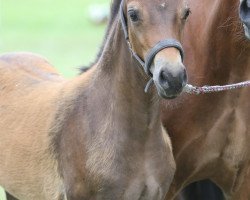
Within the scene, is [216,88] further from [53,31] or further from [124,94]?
[53,31]

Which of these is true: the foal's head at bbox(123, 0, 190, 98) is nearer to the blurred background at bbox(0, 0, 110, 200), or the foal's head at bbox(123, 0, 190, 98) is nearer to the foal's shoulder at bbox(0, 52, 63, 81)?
the foal's shoulder at bbox(0, 52, 63, 81)

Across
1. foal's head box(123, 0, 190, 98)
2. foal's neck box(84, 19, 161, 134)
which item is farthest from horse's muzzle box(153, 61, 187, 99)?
foal's neck box(84, 19, 161, 134)

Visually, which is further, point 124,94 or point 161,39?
point 124,94

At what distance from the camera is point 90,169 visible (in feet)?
17.3

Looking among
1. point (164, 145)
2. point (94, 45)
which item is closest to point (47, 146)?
point (164, 145)

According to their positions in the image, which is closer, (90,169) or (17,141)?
(90,169)

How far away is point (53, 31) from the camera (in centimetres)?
2014

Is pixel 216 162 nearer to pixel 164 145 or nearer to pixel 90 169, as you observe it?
pixel 164 145

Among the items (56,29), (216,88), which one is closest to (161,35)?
(216,88)

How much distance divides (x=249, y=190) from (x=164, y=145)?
0.86 meters

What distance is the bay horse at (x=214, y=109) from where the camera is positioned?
5707 millimetres

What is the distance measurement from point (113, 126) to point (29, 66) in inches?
52.8

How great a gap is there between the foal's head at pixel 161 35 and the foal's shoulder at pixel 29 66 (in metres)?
1.44

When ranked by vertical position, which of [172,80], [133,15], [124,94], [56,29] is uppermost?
[133,15]
